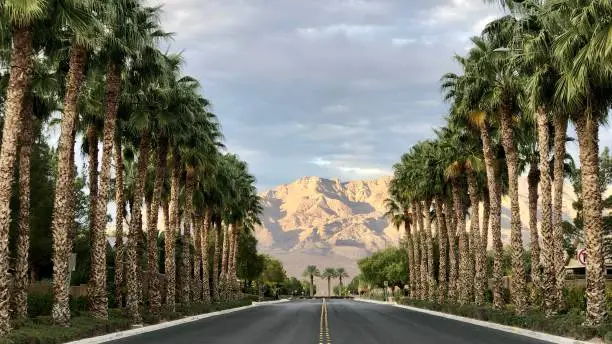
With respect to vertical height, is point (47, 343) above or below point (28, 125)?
below

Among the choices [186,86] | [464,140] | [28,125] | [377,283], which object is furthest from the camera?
[377,283]

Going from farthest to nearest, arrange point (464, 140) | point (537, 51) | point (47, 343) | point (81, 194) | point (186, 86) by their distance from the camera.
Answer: point (81, 194)
point (464, 140)
point (186, 86)
point (537, 51)
point (47, 343)

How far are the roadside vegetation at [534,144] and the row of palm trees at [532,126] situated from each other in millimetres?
49

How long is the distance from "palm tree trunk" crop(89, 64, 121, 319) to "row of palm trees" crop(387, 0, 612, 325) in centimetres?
1762

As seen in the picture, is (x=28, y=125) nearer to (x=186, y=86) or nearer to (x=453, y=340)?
(x=186, y=86)

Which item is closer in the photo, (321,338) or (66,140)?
(321,338)

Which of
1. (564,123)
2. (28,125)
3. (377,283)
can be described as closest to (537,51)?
(564,123)

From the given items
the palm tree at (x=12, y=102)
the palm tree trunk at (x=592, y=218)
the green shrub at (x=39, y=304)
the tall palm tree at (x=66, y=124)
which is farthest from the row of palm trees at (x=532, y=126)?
the green shrub at (x=39, y=304)

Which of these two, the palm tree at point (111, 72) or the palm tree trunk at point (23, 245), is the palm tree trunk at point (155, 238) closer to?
the palm tree at point (111, 72)

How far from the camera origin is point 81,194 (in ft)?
231

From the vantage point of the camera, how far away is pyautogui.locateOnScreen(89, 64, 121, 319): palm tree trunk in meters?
29.2

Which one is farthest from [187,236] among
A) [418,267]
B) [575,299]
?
[418,267]

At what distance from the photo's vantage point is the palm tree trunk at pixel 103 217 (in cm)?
2923

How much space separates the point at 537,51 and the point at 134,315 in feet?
71.5
